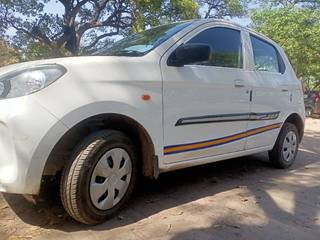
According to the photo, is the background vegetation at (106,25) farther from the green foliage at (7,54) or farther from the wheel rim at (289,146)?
the wheel rim at (289,146)

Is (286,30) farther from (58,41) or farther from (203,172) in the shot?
(203,172)

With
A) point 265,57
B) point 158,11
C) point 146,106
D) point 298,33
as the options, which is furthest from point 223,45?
point 298,33

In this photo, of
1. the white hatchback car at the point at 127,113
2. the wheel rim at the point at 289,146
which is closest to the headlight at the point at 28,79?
the white hatchback car at the point at 127,113

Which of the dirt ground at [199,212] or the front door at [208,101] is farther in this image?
the front door at [208,101]

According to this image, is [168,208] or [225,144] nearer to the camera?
[168,208]

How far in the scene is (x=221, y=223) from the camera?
3.29 meters

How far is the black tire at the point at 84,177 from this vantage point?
2920 millimetres

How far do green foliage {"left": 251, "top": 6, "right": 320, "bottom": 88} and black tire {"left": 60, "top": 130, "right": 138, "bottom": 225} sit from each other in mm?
16450

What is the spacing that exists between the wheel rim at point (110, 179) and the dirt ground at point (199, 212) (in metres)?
0.19

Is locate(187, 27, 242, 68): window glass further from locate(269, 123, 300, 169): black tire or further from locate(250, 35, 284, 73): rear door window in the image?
locate(269, 123, 300, 169): black tire

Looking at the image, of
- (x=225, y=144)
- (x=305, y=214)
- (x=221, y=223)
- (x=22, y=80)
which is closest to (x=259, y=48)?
(x=225, y=144)

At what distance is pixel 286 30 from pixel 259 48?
561 inches

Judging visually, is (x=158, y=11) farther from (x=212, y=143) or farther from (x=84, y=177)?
(x=84, y=177)

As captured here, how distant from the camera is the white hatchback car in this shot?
278 cm
